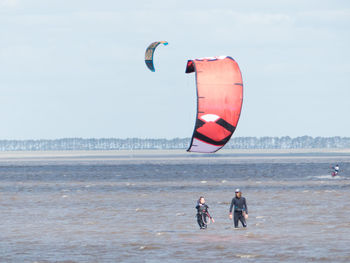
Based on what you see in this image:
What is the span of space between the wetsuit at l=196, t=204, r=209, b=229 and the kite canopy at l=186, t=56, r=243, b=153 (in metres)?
15.7

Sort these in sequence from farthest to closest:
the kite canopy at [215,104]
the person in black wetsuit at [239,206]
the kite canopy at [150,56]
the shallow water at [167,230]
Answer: the person in black wetsuit at [239,206] < the shallow water at [167,230] < the kite canopy at [150,56] < the kite canopy at [215,104]

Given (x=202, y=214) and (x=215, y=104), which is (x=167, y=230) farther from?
(x=215, y=104)

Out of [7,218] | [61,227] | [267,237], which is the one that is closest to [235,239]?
[267,237]

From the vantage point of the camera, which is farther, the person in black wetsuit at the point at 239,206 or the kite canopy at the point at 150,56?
the person in black wetsuit at the point at 239,206

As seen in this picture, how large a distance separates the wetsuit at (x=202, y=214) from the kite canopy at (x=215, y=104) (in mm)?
15677

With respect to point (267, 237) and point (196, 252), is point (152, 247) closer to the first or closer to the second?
point (196, 252)

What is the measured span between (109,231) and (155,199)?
2656 cm

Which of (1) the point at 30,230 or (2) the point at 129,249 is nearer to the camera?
(2) the point at 129,249

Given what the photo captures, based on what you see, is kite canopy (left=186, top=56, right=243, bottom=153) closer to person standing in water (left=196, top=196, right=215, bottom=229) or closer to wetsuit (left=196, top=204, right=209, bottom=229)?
Answer: person standing in water (left=196, top=196, right=215, bottom=229)

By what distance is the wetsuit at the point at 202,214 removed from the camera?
133 feet

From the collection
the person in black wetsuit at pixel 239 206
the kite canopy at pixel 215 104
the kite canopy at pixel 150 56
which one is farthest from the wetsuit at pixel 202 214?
the kite canopy at pixel 215 104

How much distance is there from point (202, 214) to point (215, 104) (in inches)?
724

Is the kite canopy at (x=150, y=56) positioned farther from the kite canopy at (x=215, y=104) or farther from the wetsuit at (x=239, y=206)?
the wetsuit at (x=239, y=206)

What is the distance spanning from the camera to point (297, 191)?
79.7 meters
